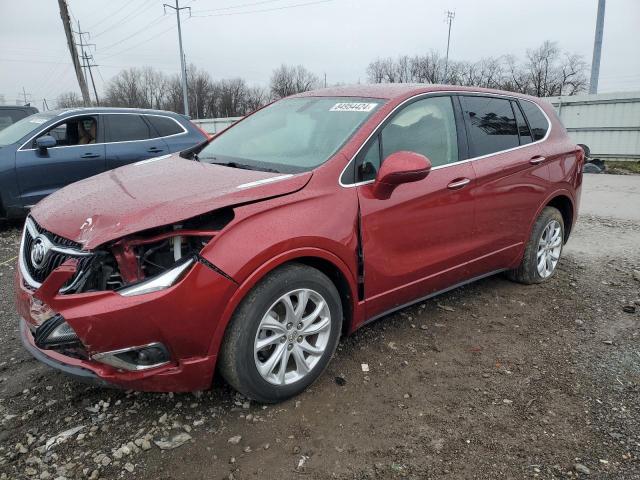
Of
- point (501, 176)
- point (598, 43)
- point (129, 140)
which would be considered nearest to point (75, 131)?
point (129, 140)

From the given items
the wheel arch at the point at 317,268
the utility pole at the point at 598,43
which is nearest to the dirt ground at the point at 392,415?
the wheel arch at the point at 317,268

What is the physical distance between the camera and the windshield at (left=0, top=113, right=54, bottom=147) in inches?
259

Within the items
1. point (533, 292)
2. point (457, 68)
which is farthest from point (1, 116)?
point (457, 68)

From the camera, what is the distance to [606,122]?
580 inches

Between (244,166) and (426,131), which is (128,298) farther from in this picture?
(426,131)

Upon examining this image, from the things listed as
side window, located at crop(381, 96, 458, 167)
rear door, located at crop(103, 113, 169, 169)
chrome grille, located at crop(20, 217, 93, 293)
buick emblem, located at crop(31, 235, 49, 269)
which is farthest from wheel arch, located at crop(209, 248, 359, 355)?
rear door, located at crop(103, 113, 169, 169)

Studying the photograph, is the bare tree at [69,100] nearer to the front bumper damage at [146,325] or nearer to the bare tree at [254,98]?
the bare tree at [254,98]

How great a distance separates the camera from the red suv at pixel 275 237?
221cm

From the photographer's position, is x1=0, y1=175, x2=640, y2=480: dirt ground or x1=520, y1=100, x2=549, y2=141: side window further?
x1=520, y1=100, x2=549, y2=141: side window

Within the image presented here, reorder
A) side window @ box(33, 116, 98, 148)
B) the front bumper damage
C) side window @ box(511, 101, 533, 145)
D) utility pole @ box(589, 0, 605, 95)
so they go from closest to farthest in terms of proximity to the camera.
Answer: the front bumper damage → side window @ box(511, 101, 533, 145) → side window @ box(33, 116, 98, 148) → utility pole @ box(589, 0, 605, 95)

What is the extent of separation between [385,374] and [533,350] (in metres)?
1.12

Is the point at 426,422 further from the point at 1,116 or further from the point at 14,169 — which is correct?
the point at 1,116

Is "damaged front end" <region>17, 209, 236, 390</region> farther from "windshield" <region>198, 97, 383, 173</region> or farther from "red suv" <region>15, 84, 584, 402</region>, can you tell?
"windshield" <region>198, 97, 383, 173</region>

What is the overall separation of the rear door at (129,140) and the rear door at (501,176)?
16.9 feet
